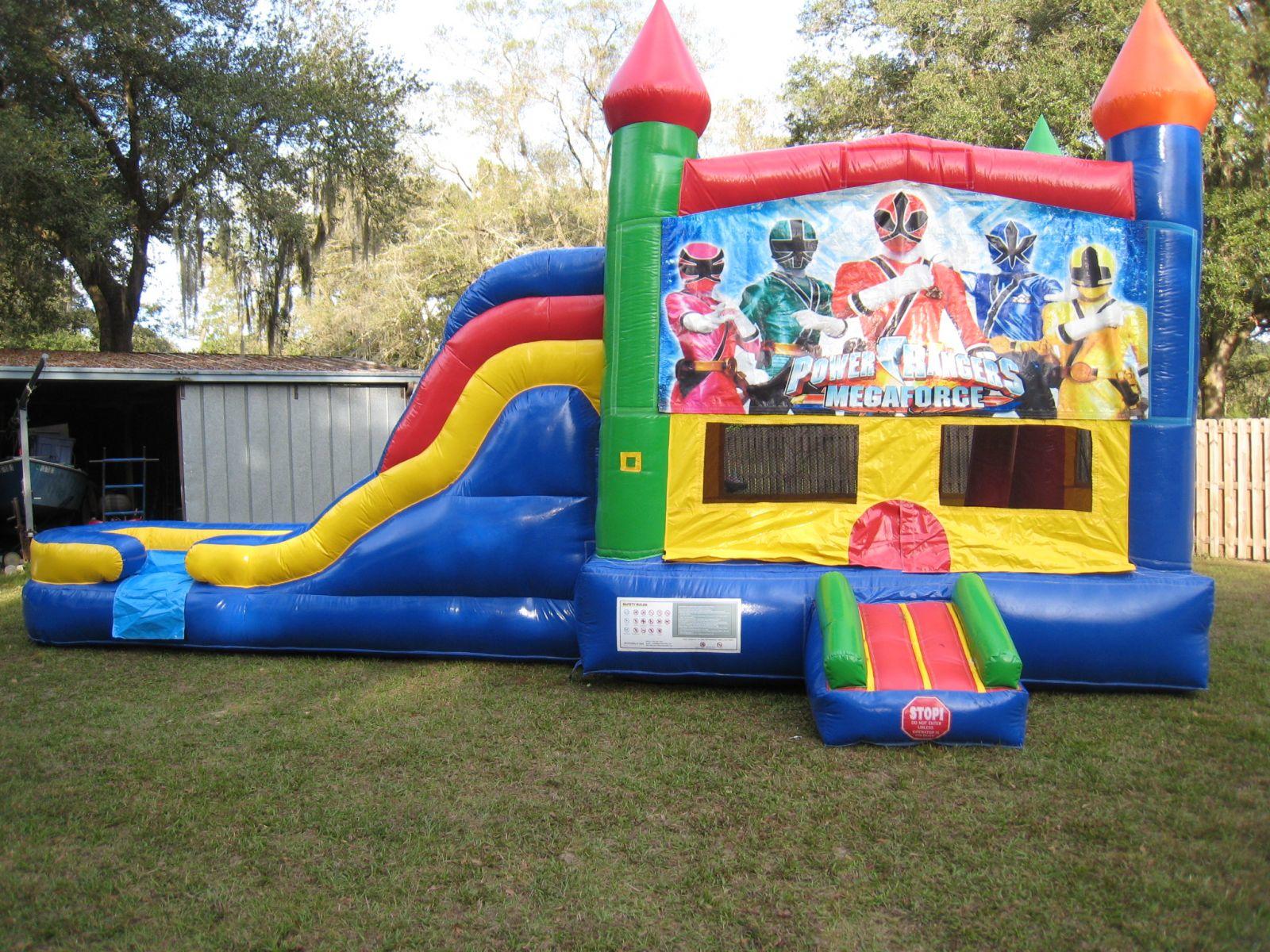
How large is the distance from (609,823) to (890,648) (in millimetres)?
1776

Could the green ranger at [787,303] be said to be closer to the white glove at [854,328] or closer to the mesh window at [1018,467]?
the white glove at [854,328]

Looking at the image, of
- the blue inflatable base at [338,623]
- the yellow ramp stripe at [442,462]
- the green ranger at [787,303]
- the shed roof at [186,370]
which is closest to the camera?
the green ranger at [787,303]

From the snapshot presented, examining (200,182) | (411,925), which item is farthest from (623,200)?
(200,182)

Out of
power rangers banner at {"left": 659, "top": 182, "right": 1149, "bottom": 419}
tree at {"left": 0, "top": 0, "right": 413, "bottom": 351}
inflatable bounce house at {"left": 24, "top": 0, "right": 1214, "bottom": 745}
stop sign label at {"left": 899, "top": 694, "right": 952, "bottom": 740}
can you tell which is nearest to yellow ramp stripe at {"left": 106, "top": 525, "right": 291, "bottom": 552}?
inflatable bounce house at {"left": 24, "top": 0, "right": 1214, "bottom": 745}

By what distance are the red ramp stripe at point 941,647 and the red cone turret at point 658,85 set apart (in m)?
2.96

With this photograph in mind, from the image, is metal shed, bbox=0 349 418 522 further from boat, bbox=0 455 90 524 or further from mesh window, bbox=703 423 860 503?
mesh window, bbox=703 423 860 503

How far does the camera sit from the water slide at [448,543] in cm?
589

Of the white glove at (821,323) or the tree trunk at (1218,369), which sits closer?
the white glove at (821,323)

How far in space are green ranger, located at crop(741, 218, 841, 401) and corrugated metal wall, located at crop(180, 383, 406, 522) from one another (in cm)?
774

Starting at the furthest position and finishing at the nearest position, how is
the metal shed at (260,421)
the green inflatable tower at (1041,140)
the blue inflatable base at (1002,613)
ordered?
1. the metal shed at (260,421)
2. the green inflatable tower at (1041,140)
3. the blue inflatable base at (1002,613)

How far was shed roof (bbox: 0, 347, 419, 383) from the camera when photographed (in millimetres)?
11148

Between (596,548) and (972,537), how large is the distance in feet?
6.84

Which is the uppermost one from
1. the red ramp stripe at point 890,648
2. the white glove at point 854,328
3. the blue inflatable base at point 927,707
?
the white glove at point 854,328

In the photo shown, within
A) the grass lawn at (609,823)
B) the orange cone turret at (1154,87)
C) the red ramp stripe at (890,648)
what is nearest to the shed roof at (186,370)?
the grass lawn at (609,823)
